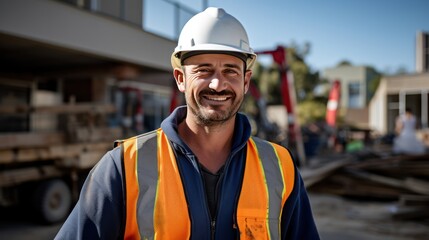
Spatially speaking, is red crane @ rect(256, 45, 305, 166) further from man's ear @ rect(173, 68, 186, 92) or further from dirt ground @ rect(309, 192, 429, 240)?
man's ear @ rect(173, 68, 186, 92)

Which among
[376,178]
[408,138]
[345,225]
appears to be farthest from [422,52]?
[345,225]

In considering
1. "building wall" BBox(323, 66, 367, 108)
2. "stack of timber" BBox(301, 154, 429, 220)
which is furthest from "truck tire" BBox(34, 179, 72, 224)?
"building wall" BBox(323, 66, 367, 108)

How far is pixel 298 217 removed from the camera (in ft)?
6.52

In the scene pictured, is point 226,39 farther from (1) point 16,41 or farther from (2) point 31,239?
(1) point 16,41

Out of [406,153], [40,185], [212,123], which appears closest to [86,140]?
[40,185]

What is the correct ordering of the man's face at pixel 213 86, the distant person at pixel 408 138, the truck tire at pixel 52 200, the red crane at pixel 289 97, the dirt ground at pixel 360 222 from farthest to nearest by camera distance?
the red crane at pixel 289 97 < the distant person at pixel 408 138 < the truck tire at pixel 52 200 < the dirt ground at pixel 360 222 < the man's face at pixel 213 86

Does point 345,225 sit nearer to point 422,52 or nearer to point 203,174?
point 203,174

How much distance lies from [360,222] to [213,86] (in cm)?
569

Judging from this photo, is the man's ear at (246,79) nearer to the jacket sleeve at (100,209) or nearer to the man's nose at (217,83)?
the man's nose at (217,83)

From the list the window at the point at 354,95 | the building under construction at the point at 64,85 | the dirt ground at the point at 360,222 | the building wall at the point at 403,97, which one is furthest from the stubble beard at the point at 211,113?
the window at the point at 354,95

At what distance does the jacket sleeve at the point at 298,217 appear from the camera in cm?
195

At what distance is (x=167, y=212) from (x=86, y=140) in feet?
20.1

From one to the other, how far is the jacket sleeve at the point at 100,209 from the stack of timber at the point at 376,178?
23.6ft

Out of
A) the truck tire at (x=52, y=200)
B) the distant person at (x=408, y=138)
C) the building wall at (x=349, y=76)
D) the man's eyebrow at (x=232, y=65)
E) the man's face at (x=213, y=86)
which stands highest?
the building wall at (x=349, y=76)
